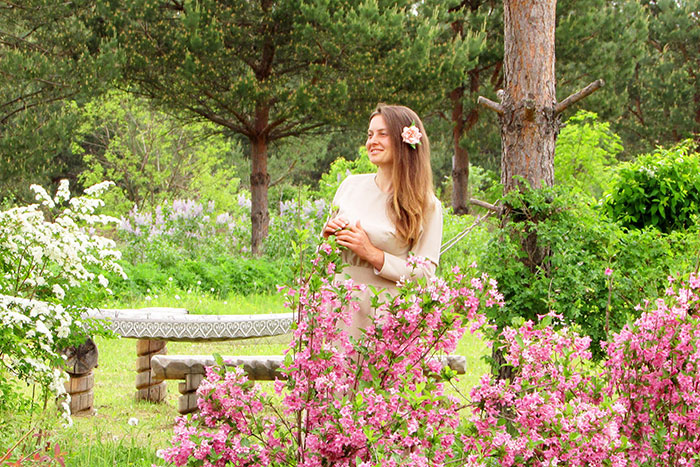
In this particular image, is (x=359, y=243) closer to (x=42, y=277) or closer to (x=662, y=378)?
(x=662, y=378)

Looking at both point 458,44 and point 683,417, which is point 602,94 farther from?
point 683,417

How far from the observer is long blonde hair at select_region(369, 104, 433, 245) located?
2.86m

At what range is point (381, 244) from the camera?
2861mm

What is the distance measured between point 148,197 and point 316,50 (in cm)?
886

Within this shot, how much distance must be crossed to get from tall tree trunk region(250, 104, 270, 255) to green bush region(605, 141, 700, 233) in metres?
7.88

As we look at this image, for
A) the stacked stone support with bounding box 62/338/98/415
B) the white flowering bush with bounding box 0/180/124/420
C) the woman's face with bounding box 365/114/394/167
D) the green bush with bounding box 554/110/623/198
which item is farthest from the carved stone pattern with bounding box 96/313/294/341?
the green bush with bounding box 554/110/623/198

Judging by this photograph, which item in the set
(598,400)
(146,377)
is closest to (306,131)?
(146,377)

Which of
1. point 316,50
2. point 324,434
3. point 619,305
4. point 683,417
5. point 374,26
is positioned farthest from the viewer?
point 316,50

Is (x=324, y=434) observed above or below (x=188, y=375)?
above

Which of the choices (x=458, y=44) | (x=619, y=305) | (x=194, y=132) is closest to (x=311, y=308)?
(x=619, y=305)

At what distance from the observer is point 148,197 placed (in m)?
19.1

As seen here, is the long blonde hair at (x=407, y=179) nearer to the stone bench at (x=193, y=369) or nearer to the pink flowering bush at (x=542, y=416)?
the pink flowering bush at (x=542, y=416)

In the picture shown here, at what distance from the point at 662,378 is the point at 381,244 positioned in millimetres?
1103

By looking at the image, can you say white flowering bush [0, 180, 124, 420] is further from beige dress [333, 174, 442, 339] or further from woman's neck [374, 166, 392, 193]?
woman's neck [374, 166, 392, 193]
